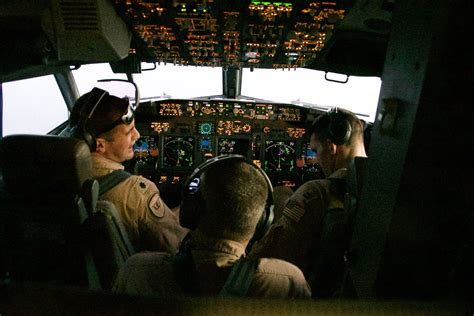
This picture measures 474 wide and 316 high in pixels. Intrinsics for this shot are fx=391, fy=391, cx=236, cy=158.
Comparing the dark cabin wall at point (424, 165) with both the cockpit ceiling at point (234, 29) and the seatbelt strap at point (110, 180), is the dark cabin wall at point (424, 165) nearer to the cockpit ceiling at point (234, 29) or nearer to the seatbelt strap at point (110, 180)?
the seatbelt strap at point (110, 180)

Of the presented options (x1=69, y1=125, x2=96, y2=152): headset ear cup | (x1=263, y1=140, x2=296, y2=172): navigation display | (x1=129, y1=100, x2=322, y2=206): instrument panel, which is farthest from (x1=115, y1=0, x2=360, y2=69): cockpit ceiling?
(x1=263, y1=140, x2=296, y2=172): navigation display

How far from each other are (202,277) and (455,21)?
0.70 m

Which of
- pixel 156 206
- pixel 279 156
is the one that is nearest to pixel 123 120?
pixel 156 206

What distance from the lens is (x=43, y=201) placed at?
4.14 feet

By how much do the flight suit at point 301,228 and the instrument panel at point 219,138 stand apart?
209 centimetres

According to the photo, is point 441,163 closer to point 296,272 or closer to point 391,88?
point 391,88

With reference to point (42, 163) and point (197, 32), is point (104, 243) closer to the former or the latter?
point (42, 163)

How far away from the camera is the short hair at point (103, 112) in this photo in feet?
5.87

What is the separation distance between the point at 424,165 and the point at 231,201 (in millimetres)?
412

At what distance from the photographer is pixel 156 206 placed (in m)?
1.68

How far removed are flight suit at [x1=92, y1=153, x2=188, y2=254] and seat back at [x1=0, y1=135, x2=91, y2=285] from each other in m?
0.30

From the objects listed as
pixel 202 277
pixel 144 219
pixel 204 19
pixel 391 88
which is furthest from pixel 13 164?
pixel 204 19

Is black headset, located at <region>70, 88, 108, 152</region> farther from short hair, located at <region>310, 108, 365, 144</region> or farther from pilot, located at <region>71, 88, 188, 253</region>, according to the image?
short hair, located at <region>310, 108, 365, 144</region>

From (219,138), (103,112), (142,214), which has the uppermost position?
(103,112)
